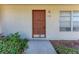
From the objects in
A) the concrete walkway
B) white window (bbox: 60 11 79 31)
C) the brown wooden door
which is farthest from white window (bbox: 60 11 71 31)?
the concrete walkway

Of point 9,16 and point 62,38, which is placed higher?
point 9,16

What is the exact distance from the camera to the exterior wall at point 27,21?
16672 millimetres

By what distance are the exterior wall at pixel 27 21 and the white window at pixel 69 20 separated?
0.32m

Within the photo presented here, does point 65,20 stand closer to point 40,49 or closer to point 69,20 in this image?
point 69,20

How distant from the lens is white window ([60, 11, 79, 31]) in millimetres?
16781

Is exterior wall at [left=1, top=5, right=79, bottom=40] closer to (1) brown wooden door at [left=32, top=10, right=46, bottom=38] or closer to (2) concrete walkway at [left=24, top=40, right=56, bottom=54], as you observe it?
(1) brown wooden door at [left=32, top=10, right=46, bottom=38]

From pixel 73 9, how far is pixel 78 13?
1.65 feet

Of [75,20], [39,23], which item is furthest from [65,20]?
[39,23]

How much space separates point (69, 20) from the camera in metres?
16.9

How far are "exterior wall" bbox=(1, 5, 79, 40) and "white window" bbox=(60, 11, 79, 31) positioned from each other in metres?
0.32

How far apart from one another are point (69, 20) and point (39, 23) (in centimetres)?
233

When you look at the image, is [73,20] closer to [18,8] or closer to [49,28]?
[49,28]

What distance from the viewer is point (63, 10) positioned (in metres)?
16.7
